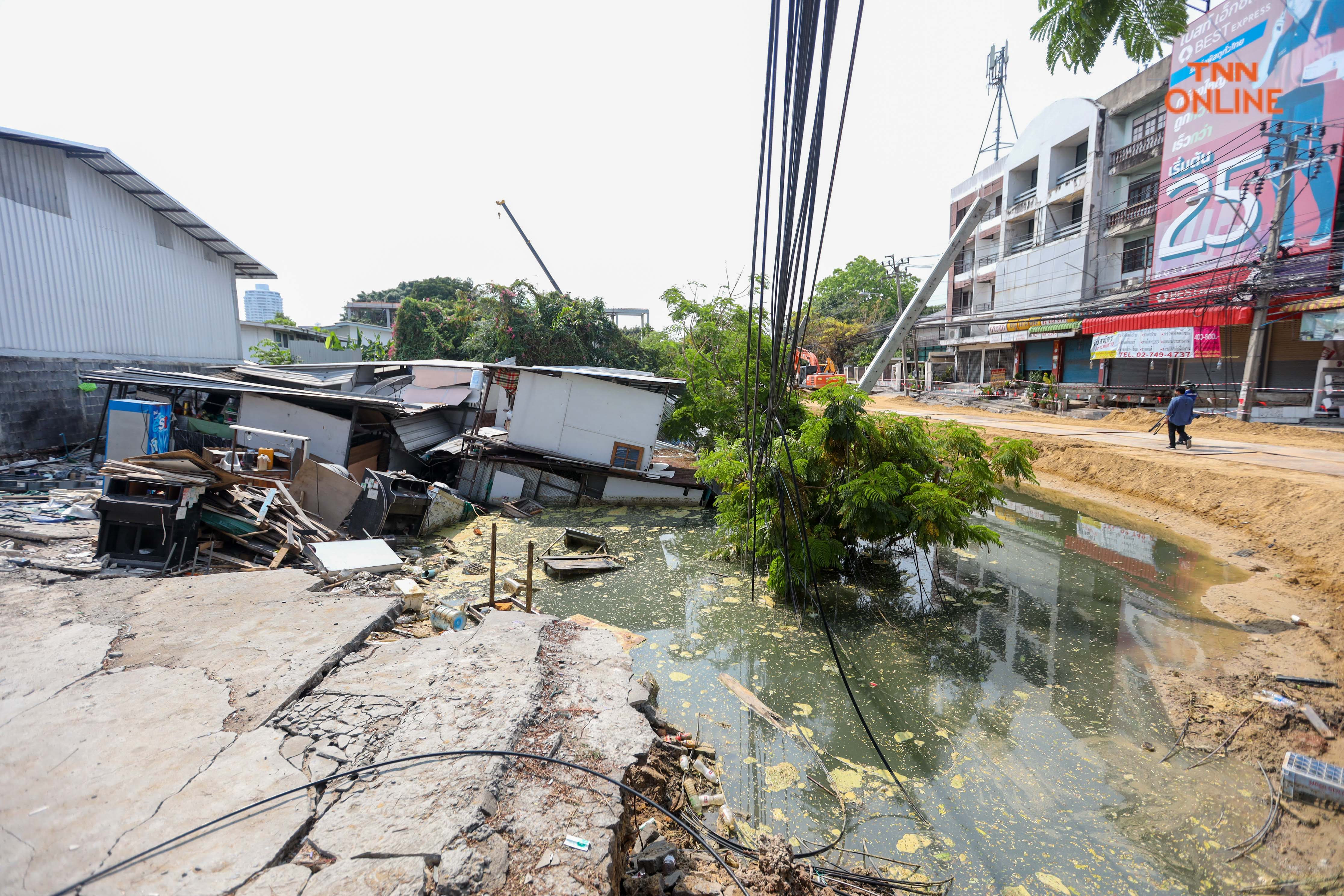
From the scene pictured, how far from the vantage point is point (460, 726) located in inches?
131

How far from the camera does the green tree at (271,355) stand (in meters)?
20.8

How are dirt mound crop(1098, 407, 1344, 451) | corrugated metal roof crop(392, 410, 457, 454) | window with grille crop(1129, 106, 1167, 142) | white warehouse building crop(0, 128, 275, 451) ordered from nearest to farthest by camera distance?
white warehouse building crop(0, 128, 275, 451), corrugated metal roof crop(392, 410, 457, 454), dirt mound crop(1098, 407, 1344, 451), window with grille crop(1129, 106, 1167, 142)

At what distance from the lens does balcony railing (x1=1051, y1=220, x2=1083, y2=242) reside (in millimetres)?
24062

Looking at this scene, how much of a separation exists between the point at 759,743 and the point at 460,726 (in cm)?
260

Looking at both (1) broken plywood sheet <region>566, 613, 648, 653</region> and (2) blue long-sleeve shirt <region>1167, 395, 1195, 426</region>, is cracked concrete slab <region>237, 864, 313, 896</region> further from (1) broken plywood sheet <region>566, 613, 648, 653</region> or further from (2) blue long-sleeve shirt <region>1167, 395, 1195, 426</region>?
(2) blue long-sleeve shirt <region>1167, 395, 1195, 426</region>

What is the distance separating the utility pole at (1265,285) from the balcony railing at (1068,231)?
27.8 ft

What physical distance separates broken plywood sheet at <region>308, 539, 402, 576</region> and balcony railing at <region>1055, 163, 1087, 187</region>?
95.0 feet

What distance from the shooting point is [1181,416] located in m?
12.9

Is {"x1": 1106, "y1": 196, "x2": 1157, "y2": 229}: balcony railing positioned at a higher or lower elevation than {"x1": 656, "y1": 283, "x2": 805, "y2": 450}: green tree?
higher

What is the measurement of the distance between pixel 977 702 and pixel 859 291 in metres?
43.4

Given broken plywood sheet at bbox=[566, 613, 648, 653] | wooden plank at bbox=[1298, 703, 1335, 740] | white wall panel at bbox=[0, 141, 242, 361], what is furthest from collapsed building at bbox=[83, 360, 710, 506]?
Answer: wooden plank at bbox=[1298, 703, 1335, 740]

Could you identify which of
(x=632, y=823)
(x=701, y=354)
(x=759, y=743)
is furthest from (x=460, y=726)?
(x=701, y=354)

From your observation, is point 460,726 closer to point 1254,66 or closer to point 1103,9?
point 1103,9

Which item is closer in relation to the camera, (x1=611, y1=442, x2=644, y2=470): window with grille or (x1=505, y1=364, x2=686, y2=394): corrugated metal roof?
(x1=505, y1=364, x2=686, y2=394): corrugated metal roof
